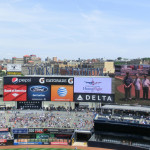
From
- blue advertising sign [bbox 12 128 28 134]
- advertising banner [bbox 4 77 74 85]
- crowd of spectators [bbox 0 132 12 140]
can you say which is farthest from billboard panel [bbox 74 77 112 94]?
crowd of spectators [bbox 0 132 12 140]

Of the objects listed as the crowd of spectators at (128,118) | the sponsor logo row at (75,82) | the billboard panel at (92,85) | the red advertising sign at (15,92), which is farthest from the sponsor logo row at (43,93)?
the crowd of spectators at (128,118)

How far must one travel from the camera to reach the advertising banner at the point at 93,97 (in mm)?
58091

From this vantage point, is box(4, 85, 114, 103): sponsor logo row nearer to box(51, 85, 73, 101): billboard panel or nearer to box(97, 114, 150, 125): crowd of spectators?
box(51, 85, 73, 101): billboard panel

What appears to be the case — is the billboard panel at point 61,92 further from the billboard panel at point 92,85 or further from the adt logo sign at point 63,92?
the billboard panel at point 92,85

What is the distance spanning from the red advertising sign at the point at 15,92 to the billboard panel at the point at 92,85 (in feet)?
40.7

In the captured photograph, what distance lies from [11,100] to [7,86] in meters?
3.48

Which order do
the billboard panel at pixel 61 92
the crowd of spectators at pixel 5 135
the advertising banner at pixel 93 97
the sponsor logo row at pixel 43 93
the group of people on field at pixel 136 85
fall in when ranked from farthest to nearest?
the billboard panel at pixel 61 92, the sponsor logo row at pixel 43 93, the advertising banner at pixel 93 97, the group of people on field at pixel 136 85, the crowd of spectators at pixel 5 135

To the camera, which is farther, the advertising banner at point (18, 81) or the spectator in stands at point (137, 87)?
the advertising banner at point (18, 81)

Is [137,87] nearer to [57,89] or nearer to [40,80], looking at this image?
[57,89]

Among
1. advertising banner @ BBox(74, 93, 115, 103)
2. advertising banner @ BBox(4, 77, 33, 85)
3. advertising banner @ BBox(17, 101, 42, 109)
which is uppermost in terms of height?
advertising banner @ BBox(4, 77, 33, 85)

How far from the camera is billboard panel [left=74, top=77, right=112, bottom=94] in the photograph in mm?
58344

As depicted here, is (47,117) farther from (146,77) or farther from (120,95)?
(146,77)

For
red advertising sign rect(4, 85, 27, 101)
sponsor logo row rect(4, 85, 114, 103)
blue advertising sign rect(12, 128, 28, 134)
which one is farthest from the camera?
red advertising sign rect(4, 85, 27, 101)

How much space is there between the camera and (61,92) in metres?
60.0
